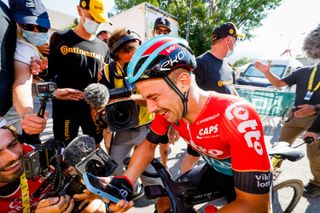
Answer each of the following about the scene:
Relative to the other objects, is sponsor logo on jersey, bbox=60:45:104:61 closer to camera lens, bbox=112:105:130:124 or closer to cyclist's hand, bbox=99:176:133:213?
camera lens, bbox=112:105:130:124

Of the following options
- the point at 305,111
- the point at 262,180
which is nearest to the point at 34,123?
the point at 262,180

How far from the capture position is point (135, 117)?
190 cm

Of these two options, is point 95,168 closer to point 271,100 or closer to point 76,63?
point 76,63

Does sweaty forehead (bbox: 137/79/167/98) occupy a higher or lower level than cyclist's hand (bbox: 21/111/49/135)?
higher

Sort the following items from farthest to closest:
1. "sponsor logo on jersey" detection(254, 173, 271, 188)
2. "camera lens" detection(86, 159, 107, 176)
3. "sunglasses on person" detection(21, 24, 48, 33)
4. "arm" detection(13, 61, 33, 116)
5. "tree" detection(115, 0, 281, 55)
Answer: "tree" detection(115, 0, 281, 55) < "sunglasses on person" detection(21, 24, 48, 33) < "arm" detection(13, 61, 33, 116) < "camera lens" detection(86, 159, 107, 176) < "sponsor logo on jersey" detection(254, 173, 271, 188)

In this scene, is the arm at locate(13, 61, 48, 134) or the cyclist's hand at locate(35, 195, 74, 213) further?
the arm at locate(13, 61, 48, 134)

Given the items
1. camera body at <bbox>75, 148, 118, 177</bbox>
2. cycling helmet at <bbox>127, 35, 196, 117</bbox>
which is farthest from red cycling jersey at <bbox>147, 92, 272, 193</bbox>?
camera body at <bbox>75, 148, 118, 177</bbox>

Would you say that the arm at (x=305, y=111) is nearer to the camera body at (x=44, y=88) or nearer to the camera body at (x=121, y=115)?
the camera body at (x=121, y=115)

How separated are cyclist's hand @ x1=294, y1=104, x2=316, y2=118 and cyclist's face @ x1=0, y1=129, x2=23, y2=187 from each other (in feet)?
11.2

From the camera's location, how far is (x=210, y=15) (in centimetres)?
1983

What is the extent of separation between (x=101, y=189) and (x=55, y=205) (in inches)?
10.9

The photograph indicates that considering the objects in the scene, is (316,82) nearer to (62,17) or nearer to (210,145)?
(210,145)

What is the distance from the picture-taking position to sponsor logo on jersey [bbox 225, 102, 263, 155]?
117 cm

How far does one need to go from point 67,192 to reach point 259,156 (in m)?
1.19
